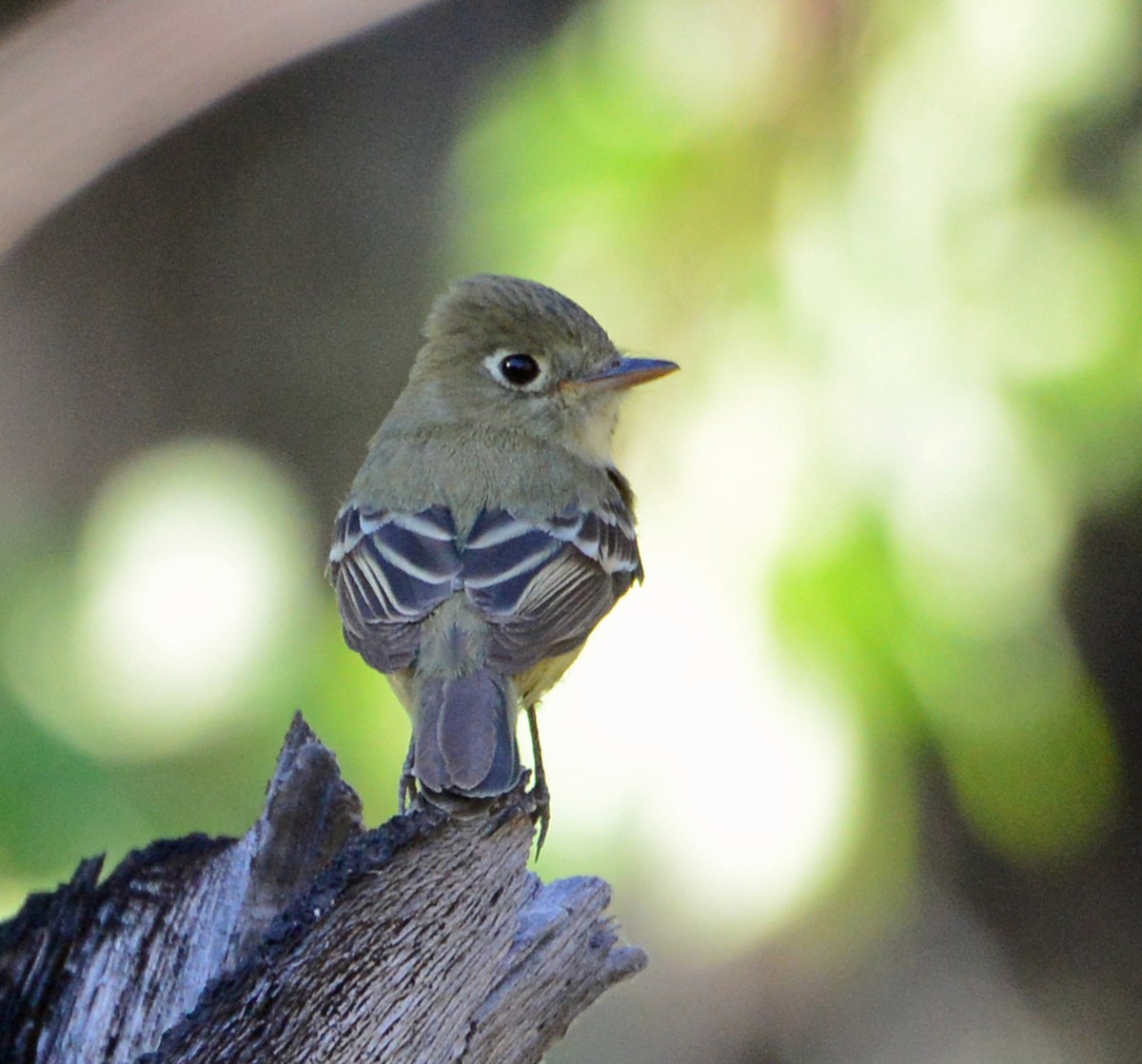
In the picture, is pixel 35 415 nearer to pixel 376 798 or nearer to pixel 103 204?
pixel 103 204

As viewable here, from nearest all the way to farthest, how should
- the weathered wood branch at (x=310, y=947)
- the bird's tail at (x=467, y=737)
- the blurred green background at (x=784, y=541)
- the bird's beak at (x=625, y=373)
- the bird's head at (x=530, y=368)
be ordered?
the weathered wood branch at (x=310, y=947) < the bird's tail at (x=467, y=737) < the blurred green background at (x=784, y=541) < the bird's beak at (x=625, y=373) < the bird's head at (x=530, y=368)

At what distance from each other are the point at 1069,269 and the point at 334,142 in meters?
2.75

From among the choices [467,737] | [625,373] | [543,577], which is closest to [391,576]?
[543,577]

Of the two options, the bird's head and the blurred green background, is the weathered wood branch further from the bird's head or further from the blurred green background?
the bird's head

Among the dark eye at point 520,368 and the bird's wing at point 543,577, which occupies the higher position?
the dark eye at point 520,368

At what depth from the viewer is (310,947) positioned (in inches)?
86.4

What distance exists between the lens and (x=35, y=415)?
5438mm

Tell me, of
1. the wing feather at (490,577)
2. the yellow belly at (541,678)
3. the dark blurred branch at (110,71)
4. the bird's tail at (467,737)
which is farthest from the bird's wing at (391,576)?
the dark blurred branch at (110,71)

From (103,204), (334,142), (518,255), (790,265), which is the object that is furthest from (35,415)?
(790,265)

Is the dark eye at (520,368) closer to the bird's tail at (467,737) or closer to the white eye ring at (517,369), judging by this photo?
the white eye ring at (517,369)

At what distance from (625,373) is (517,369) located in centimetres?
33

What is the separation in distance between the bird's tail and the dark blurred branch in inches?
54.3

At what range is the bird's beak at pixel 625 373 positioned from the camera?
4.32 m

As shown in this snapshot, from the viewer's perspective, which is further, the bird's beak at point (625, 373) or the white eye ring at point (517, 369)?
the white eye ring at point (517, 369)
